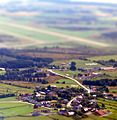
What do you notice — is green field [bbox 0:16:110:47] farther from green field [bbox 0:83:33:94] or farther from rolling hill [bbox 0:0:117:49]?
green field [bbox 0:83:33:94]

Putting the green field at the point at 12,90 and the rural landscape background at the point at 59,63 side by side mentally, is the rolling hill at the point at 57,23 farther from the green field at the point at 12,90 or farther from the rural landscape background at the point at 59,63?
the green field at the point at 12,90

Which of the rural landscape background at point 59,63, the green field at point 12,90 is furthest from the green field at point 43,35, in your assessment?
the green field at point 12,90

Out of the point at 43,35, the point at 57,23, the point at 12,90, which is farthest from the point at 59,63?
the point at 57,23

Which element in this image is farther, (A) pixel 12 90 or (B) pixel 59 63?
(B) pixel 59 63

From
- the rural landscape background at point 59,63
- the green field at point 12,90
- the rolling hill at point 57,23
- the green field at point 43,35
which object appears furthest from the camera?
the rolling hill at point 57,23

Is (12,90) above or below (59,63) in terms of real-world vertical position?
below

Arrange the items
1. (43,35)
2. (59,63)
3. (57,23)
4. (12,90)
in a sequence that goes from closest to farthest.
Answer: (12,90) < (59,63) < (43,35) < (57,23)

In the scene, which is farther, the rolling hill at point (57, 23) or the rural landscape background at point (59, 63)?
Result: the rolling hill at point (57, 23)

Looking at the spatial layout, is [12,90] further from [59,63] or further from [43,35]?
[43,35]

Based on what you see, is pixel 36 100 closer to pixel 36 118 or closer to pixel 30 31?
pixel 36 118
